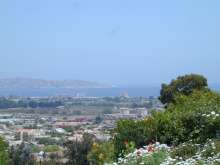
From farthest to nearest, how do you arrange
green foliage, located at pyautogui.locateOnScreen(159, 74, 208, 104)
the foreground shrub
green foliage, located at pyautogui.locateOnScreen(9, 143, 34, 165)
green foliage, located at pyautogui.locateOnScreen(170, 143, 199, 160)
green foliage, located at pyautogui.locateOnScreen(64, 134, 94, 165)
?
green foliage, located at pyautogui.locateOnScreen(9, 143, 34, 165)
green foliage, located at pyautogui.locateOnScreen(64, 134, 94, 165)
green foliage, located at pyautogui.locateOnScreen(159, 74, 208, 104)
green foliage, located at pyautogui.locateOnScreen(170, 143, 199, 160)
the foreground shrub

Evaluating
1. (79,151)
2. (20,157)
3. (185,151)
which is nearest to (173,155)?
(185,151)

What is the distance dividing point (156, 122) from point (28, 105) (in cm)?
10940

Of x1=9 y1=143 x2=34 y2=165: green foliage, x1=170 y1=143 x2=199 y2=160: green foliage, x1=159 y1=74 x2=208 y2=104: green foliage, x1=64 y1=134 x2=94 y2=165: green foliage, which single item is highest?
x1=159 y1=74 x2=208 y2=104: green foliage

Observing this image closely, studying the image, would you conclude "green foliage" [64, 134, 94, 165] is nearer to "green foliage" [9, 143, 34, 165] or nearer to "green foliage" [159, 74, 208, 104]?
"green foliage" [9, 143, 34, 165]

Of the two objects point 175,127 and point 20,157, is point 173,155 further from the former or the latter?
point 20,157

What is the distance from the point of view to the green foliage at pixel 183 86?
25.0 meters

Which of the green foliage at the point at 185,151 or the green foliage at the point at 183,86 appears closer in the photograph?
the green foliage at the point at 185,151

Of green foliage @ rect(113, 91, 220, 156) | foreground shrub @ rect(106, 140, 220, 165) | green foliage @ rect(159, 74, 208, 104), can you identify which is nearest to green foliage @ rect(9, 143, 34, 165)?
green foliage @ rect(159, 74, 208, 104)

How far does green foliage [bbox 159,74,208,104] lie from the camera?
2500 cm

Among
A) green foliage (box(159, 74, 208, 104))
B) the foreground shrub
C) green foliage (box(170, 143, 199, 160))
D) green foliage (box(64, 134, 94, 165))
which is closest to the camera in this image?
the foreground shrub

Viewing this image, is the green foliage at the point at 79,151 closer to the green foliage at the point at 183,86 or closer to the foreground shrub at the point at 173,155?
the green foliage at the point at 183,86

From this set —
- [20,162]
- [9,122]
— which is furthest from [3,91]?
[20,162]

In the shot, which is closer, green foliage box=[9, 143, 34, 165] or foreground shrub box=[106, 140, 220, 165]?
foreground shrub box=[106, 140, 220, 165]

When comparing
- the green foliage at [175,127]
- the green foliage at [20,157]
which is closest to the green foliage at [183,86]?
the green foliage at [20,157]
